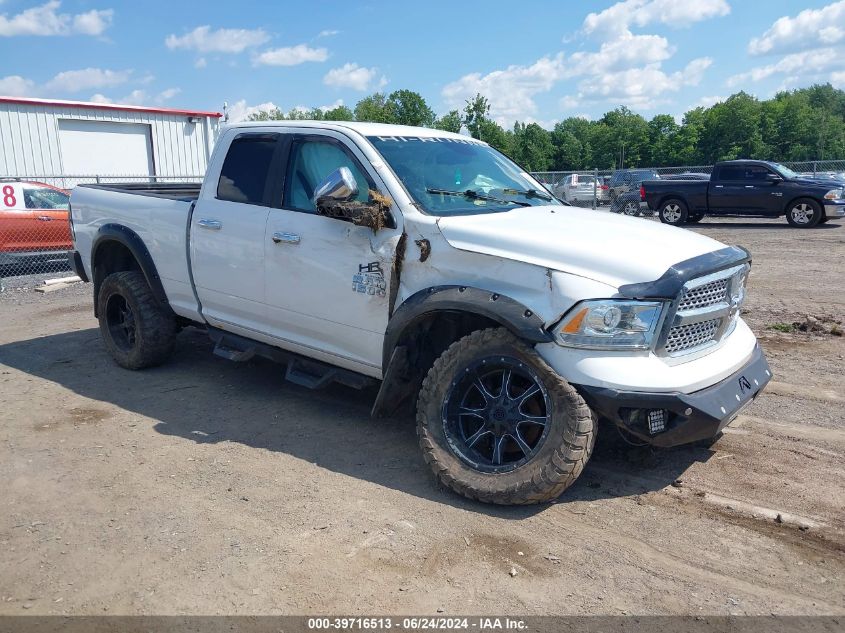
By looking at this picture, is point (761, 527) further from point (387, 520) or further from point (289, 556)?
point (289, 556)

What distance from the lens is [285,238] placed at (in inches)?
197

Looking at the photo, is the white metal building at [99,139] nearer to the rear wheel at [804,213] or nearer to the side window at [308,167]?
the side window at [308,167]

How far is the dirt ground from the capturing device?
3250 mm

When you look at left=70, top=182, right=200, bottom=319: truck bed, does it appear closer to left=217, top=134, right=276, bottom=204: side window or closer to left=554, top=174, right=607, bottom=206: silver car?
left=217, top=134, right=276, bottom=204: side window

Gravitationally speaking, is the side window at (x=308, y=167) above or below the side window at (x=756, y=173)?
above

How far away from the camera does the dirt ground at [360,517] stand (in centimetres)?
325

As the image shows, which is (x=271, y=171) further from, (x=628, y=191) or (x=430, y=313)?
(x=628, y=191)

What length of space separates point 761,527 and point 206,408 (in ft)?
12.8

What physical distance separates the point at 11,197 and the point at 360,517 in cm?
1131

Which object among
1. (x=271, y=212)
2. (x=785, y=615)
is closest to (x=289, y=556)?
(x=785, y=615)

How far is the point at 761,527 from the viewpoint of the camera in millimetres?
3771

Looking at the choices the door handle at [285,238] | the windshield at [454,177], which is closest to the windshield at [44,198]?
the door handle at [285,238]

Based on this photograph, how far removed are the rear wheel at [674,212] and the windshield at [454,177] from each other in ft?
55.3

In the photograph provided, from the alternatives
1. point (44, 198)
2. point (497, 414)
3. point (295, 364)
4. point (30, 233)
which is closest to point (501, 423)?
point (497, 414)
